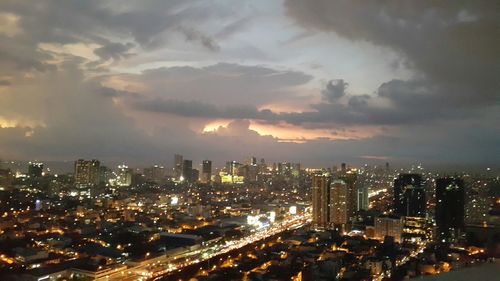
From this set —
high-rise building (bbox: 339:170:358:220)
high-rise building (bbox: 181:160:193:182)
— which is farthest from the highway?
high-rise building (bbox: 181:160:193:182)

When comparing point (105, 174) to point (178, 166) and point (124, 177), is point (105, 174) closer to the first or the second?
point (124, 177)

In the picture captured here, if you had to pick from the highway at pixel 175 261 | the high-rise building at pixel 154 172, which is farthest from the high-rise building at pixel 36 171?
the highway at pixel 175 261

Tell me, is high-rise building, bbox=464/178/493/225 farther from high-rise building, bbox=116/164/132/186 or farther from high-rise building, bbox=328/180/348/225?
high-rise building, bbox=116/164/132/186

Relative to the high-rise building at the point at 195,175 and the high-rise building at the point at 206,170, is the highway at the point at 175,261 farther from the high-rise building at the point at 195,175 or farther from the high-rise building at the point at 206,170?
the high-rise building at the point at 206,170

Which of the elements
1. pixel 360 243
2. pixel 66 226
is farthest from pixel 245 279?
pixel 66 226

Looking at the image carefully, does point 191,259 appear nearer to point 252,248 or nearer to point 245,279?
point 252,248

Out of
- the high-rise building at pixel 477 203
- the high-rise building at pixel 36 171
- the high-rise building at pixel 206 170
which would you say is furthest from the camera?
the high-rise building at pixel 206 170
